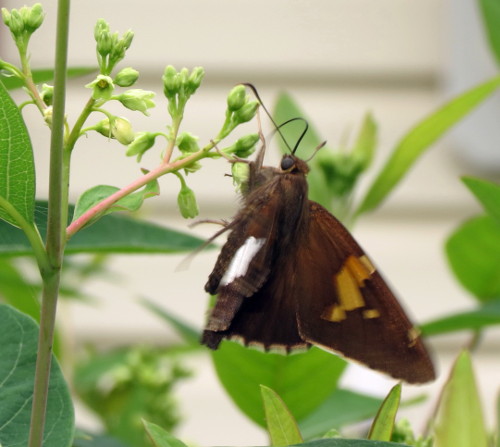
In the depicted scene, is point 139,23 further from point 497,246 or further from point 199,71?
point 199,71

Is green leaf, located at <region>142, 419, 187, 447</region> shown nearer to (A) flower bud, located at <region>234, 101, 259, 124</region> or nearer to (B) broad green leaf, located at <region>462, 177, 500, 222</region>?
(A) flower bud, located at <region>234, 101, 259, 124</region>

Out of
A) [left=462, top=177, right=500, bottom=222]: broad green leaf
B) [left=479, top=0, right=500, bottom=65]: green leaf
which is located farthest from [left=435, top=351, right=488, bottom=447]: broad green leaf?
[left=479, top=0, right=500, bottom=65]: green leaf

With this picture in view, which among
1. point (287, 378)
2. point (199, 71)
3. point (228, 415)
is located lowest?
point (228, 415)

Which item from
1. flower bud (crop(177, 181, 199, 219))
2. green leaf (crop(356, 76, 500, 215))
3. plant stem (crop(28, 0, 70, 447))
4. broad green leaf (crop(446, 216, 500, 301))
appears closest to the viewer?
plant stem (crop(28, 0, 70, 447))

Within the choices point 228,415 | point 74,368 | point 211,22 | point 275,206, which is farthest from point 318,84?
point 275,206

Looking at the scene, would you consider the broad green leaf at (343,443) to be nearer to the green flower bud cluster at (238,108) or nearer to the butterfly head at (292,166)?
the green flower bud cluster at (238,108)

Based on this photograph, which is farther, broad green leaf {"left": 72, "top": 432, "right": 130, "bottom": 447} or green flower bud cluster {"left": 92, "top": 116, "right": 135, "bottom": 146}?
broad green leaf {"left": 72, "top": 432, "right": 130, "bottom": 447}
